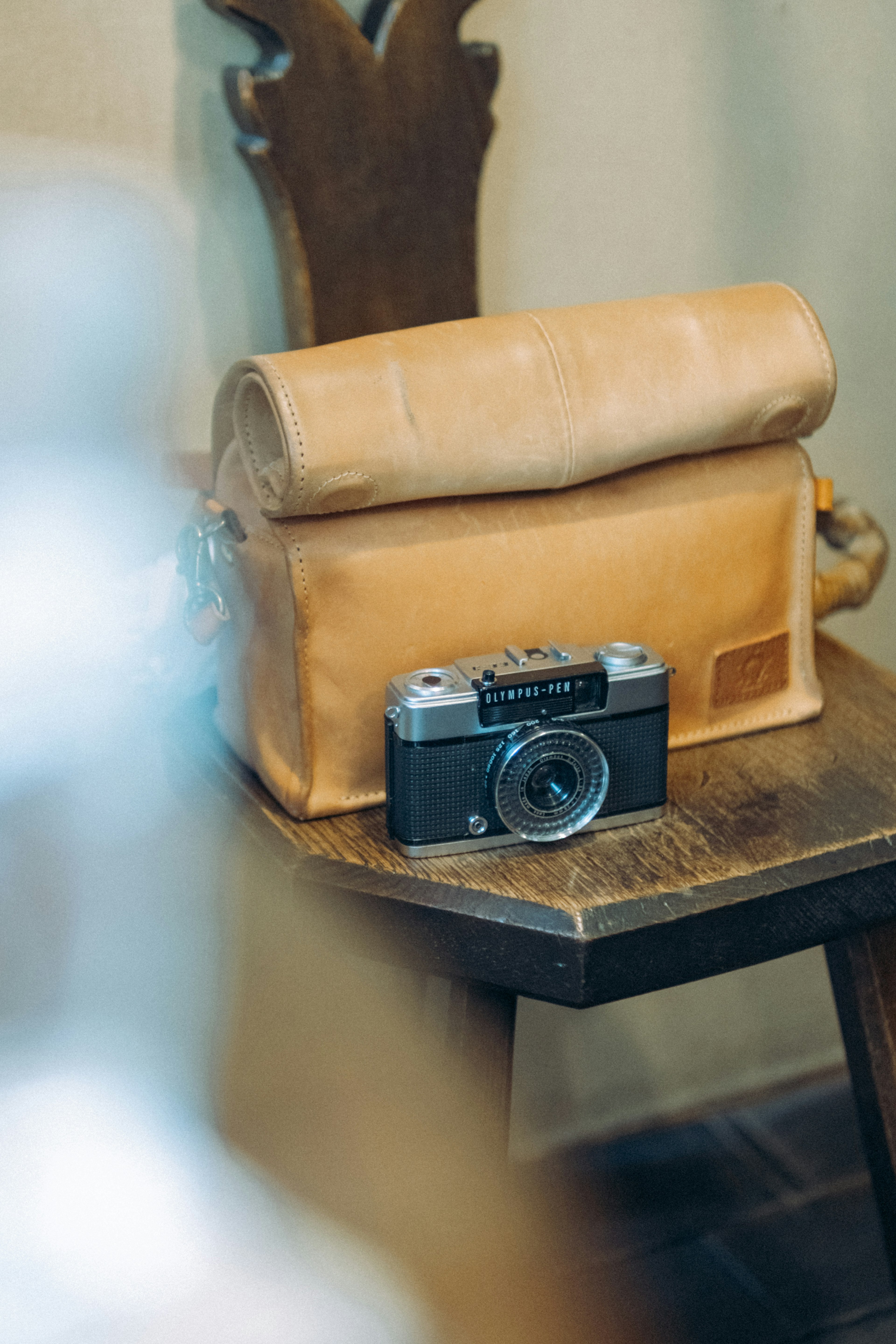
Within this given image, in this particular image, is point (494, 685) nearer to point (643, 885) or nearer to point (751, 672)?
point (643, 885)

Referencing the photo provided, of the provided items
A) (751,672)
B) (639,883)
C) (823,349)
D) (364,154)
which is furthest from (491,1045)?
(364,154)

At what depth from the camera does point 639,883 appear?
62 cm

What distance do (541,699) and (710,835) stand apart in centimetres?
12

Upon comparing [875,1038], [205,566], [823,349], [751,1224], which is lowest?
[751,1224]

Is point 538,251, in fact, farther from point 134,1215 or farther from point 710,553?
point 134,1215

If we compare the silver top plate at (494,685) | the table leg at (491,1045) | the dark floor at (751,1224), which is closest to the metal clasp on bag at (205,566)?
the silver top plate at (494,685)

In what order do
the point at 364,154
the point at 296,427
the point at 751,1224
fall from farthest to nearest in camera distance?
the point at 751,1224 < the point at 364,154 < the point at 296,427

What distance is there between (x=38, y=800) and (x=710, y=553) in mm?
499

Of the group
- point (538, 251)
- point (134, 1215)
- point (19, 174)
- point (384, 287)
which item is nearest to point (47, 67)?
point (19, 174)

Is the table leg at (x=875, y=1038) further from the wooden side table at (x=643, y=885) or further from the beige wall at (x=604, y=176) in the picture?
the beige wall at (x=604, y=176)

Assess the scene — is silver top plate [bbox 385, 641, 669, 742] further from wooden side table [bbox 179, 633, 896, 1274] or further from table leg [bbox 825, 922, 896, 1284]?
table leg [bbox 825, 922, 896, 1284]

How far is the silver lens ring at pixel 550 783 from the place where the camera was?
0.63 metres

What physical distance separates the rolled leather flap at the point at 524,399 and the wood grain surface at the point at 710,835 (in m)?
0.18

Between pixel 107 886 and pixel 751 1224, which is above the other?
pixel 107 886
